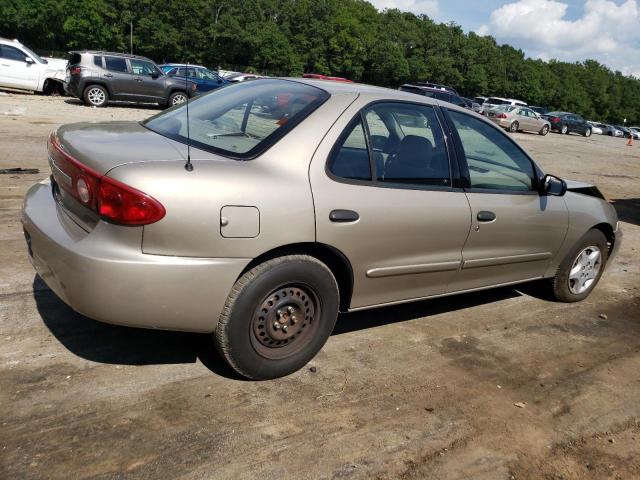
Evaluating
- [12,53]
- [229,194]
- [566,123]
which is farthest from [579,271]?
[566,123]

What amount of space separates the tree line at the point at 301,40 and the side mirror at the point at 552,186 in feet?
193

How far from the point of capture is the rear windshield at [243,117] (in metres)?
3.20

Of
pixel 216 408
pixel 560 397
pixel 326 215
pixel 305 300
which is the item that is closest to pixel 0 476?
pixel 216 408

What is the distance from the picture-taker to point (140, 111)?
18.1 m

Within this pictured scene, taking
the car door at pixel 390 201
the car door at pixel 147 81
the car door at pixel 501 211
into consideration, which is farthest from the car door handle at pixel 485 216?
the car door at pixel 147 81

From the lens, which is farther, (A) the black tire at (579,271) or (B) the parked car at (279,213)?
(A) the black tire at (579,271)

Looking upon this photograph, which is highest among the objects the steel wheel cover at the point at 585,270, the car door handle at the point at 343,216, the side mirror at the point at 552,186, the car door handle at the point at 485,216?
the side mirror at the point at 552,186

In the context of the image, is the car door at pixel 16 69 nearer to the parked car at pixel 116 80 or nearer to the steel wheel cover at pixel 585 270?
the parked car at pixel 116 80

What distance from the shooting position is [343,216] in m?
3.19

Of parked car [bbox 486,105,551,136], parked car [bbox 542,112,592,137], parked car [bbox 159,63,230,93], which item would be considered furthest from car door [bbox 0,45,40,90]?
parked car [bbox 542,112,592,137]

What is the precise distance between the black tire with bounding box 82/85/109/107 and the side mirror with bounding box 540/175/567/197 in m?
16.1

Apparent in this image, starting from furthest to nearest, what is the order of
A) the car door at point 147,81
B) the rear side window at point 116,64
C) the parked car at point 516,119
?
the parked car at point 516,119, the car door at point 147,81, the rear side window at point 116,64

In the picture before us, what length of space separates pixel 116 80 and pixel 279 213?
16.8 m

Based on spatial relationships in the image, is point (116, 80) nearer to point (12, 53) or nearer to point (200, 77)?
point (12, 53)
